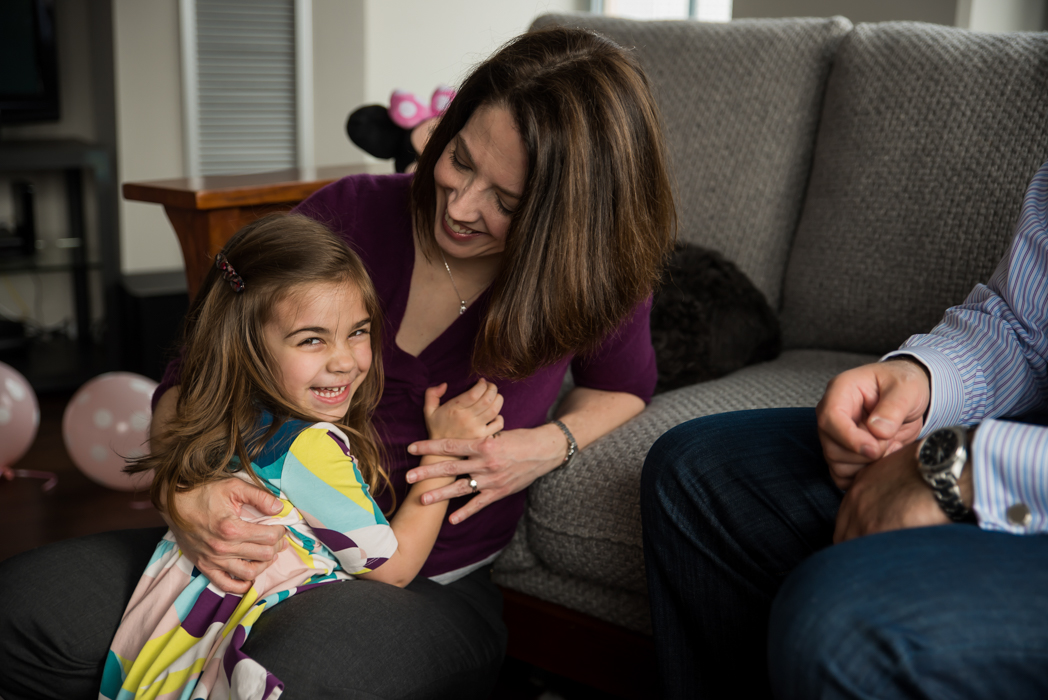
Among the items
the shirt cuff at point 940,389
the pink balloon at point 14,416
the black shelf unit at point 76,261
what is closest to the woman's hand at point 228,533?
the shirt cuff at point 940,389

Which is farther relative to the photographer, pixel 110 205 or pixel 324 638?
pixel 110 205

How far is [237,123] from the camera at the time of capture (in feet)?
10.5

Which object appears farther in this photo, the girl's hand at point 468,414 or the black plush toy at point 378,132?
the black plush toy at point 378,132

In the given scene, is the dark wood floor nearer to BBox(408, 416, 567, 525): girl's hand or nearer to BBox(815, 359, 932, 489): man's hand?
BBox(408, 416, 567, 525): girl's hand

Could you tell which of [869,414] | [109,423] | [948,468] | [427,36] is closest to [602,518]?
[869,414]

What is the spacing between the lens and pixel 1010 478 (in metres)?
0.70

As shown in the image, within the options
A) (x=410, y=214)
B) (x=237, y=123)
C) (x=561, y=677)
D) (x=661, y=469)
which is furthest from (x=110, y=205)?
(x=661, y=469)

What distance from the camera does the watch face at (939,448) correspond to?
0.73m

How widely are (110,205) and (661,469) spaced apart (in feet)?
7.92

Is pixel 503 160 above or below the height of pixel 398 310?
above

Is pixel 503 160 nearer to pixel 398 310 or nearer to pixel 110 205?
pixel 398 310

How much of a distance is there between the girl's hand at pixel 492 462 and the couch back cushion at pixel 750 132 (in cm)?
65

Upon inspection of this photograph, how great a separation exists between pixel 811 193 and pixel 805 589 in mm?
1065

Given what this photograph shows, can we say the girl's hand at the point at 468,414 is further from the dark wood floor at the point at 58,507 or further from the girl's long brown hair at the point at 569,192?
the dark wood floor at the point at 58,507
